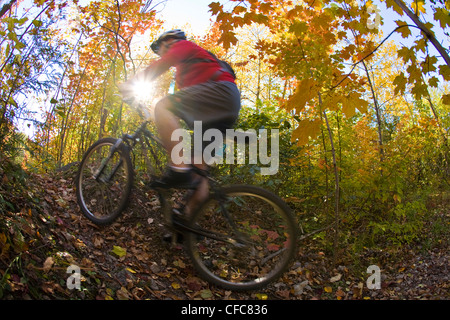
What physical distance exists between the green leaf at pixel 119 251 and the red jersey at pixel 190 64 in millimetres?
1592

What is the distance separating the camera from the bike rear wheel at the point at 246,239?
252cm

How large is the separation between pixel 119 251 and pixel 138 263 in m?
0.22

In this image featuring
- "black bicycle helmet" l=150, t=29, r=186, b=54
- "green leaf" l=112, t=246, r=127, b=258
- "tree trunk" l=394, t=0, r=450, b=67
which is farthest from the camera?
"green leaf" l=112, t=246, r=127, b=258

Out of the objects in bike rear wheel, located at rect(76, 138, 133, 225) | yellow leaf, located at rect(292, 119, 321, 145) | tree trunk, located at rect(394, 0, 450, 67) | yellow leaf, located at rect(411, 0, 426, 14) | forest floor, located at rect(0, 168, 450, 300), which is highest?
yellow leaf, located at rect(411, 0, 426, 14)

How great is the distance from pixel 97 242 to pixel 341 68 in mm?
3031

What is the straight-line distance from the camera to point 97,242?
2.91m

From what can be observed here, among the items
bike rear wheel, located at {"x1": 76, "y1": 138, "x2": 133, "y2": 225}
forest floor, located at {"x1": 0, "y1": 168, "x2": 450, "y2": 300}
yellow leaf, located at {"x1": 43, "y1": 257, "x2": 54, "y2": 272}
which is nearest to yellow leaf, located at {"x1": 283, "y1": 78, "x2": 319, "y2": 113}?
bike rear wheel, located at {"x1": 76, "y1": 138, "x2": 133, "y2": 225}

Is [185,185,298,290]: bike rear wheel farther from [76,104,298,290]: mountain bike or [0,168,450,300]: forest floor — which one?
[0,168,450,300]: forest floor

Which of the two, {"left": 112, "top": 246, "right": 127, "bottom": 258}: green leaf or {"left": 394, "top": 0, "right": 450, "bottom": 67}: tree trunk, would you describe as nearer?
{"left": 394, "top": 0, "right": 450, "bottom": 67}: tree trunk

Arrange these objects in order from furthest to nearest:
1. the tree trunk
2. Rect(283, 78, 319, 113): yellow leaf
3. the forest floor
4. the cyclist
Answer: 1. Rect(283, 78, 319, 113): yellow leaf
2. the cyclist
3. the tree trunk
4. the forest floor

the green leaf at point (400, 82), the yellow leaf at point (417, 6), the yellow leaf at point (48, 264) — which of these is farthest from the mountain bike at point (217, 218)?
the yellow leaf at point (417, 6)

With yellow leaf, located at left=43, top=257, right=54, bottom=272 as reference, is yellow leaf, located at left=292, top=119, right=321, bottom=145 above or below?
above

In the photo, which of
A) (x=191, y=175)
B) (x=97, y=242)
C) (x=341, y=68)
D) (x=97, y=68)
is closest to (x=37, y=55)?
(x=97, y=242)

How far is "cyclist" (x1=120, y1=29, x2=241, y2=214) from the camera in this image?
2557 mm
